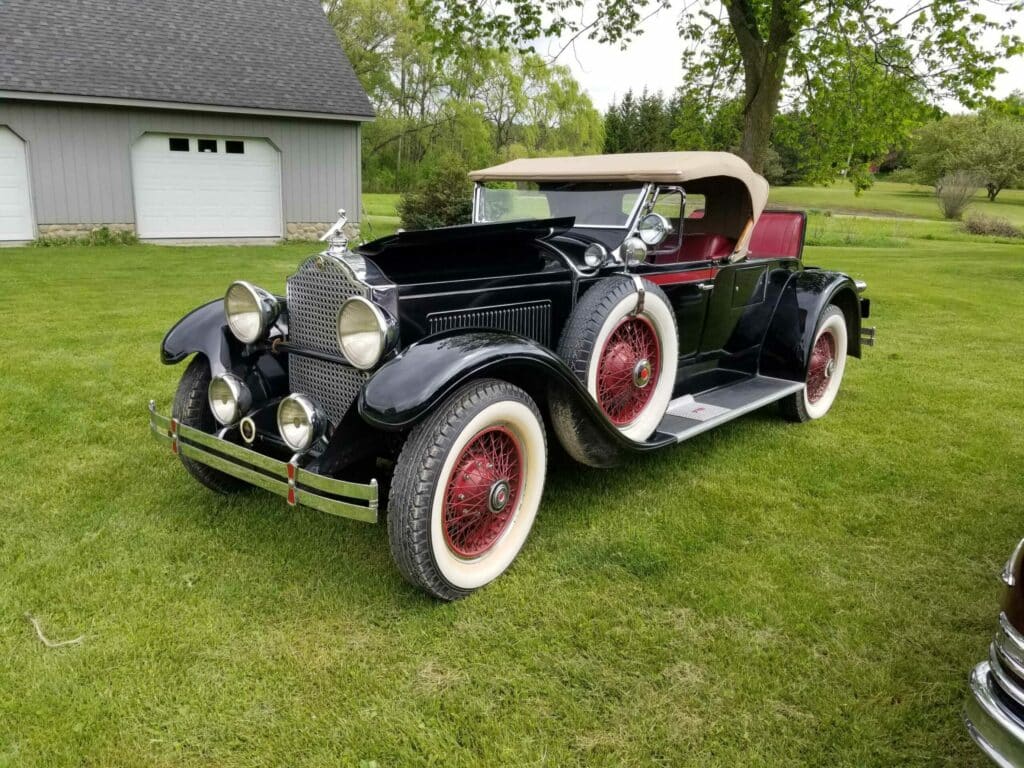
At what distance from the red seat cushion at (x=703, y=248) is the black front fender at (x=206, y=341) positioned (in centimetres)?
272

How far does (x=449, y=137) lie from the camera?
32969 millimetres

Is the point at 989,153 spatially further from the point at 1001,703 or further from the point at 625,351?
the point at 1001,703

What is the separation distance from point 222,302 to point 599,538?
223 centimetres

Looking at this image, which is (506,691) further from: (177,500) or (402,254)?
(177,500)

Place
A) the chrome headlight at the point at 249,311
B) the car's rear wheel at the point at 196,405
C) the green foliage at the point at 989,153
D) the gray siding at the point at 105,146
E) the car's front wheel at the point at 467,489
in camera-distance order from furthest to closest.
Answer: the green foliage at the point at 989,153, the gray siding at the point at 105,146, the car's rear wheel at the point at 196,405, the chrome headlight at the point at 249,311, the car's front wheel at the point at 467,489

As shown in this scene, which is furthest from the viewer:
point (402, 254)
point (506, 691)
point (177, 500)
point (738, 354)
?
point (738, 354)

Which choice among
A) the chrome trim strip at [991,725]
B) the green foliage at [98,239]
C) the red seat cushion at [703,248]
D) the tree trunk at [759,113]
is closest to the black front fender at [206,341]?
the red seat cushion at [703,248]

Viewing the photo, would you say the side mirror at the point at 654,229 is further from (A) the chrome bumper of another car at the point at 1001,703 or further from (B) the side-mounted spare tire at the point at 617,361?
(A) the chrome bumper of another car at the point at 1001,703

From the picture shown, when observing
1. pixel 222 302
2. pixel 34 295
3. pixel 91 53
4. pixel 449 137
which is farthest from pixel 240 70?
pixel 449 137

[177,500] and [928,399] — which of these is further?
[928,399]

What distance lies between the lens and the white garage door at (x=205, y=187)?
48.3 feet

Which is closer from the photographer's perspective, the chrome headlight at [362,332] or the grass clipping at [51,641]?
the grass clipping at [51,641]

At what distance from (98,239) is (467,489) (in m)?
14.2

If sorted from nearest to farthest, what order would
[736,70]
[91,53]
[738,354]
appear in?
[738,354]
[736,70]
[91,53]
